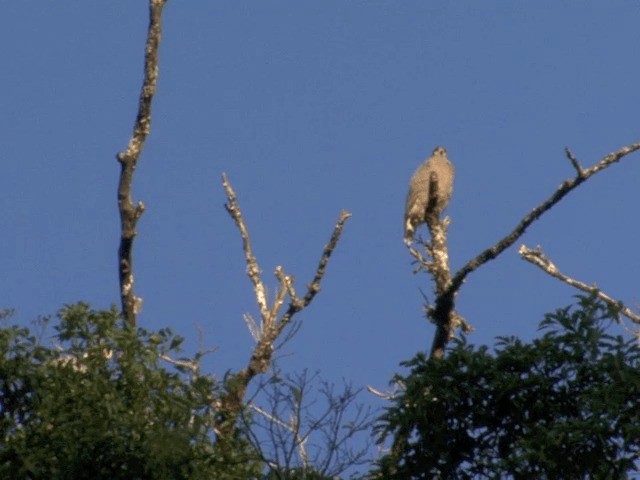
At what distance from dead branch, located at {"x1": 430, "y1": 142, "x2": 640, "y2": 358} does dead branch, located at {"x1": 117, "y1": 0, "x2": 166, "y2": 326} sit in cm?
257

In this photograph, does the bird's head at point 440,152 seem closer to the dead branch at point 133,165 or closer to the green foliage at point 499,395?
the dead branch at point 133,165

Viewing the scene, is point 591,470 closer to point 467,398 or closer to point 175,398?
point 467,398

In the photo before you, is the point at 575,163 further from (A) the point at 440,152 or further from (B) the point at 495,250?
(A) the point at 440,152

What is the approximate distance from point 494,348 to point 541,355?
31 cm

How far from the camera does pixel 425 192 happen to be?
18516 mm

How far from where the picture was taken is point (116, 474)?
9.90 m

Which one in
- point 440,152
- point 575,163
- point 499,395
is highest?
point 440,152

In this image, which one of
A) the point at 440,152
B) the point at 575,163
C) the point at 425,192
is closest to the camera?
the point at 575,163

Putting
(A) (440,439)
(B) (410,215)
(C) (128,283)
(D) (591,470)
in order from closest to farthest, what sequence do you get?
(D) (591,470) < (A) (440,439) < (C) (128,283) < (B) (410,215)

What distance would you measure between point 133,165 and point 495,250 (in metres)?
3.20

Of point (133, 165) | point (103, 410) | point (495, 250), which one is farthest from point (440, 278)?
point (103, 410)

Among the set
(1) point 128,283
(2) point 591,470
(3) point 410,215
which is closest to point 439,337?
(1) point 128,283

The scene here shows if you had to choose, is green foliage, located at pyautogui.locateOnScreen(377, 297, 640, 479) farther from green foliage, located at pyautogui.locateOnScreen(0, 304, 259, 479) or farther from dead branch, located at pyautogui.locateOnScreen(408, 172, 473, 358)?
dead branch, located at pyautogui.locateOnScreen(408, 172, 473, 358)

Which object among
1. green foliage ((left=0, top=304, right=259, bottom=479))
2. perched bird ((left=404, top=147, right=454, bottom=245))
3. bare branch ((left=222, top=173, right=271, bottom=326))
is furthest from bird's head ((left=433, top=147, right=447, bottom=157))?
green foliage ((left=0, top=304, right=259, bottom=479))
